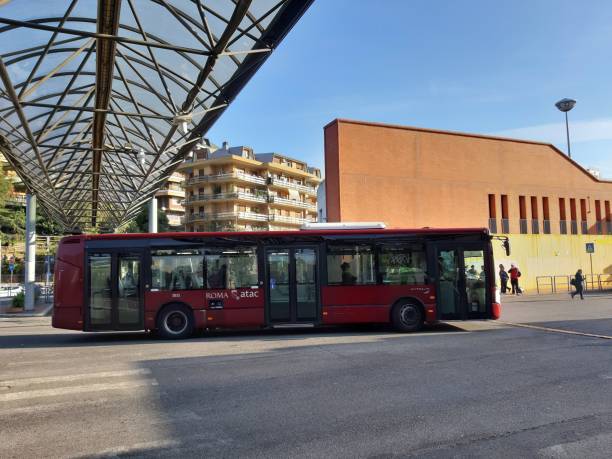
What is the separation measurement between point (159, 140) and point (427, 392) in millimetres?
12499

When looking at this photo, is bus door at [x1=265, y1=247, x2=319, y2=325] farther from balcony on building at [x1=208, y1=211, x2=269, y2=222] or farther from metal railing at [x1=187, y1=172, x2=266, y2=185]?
metal railing at [x1=187, y1=172, x2=266, y2=185]

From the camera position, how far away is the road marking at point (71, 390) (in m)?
6.80

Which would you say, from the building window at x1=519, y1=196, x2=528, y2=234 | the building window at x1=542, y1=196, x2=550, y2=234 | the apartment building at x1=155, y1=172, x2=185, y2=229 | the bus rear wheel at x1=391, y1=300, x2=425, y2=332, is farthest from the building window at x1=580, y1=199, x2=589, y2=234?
the apartment building at x1=155, y1=172, x2=185, y2=229

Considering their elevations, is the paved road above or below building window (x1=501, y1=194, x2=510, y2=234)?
below

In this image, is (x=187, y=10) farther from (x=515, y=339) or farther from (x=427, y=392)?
(x=515, y=339)

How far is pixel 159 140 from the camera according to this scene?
16141mm

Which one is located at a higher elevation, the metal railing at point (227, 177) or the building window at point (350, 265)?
the metal railing at point (227, 177)

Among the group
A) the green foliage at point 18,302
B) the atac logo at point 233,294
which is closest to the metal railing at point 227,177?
the green foliage at point 18,302

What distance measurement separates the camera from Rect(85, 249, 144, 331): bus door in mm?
12648

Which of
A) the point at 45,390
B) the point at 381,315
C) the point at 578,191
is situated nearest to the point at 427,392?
the point at 45,390

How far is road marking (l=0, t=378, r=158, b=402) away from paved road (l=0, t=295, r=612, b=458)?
3 centimetres

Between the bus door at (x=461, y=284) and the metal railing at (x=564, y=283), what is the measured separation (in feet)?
57.1

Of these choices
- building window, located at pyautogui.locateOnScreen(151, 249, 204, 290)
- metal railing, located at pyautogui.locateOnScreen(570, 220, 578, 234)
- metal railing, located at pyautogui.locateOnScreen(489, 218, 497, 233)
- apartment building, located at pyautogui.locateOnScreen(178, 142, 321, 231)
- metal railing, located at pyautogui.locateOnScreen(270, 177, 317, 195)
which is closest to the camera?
building window, located at pyautogui.locateOnScreen(151, 249, 204, 290)

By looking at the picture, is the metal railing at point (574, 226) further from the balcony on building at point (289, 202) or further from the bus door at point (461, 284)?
the balcony on building at point (289, 202)
